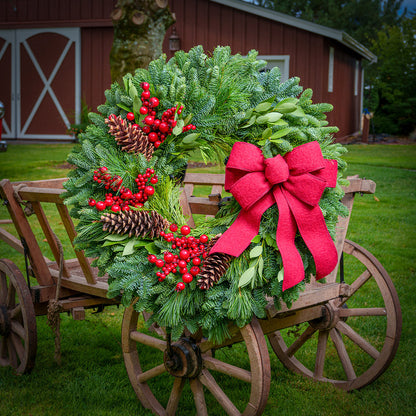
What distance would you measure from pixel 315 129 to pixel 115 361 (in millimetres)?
1987

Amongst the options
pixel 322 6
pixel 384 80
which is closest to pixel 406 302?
pixel 384 80

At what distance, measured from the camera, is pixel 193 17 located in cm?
1418

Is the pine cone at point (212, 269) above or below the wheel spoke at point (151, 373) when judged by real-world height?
above

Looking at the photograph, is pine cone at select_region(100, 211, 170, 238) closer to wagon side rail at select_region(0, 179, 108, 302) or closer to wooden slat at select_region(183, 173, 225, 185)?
wagon side rail at select_region(0, 179, 108, 302)

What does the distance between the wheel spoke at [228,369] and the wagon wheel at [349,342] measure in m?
0.68

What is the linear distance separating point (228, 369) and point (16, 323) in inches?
60.0

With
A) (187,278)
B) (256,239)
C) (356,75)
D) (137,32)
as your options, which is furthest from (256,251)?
(356,75)

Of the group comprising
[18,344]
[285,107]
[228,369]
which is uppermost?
[285,107]

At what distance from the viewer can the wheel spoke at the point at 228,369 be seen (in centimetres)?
236

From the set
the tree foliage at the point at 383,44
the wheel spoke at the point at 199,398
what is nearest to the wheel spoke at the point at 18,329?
the wheel spoke at the point at 199,398

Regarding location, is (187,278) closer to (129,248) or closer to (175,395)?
(129,248)

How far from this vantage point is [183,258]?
2.27 metres

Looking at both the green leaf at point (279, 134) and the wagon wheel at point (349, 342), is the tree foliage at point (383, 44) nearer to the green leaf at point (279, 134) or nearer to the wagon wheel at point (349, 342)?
the wagon wheel at point (349, 342)

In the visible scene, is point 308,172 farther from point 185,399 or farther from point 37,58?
point 37,58
